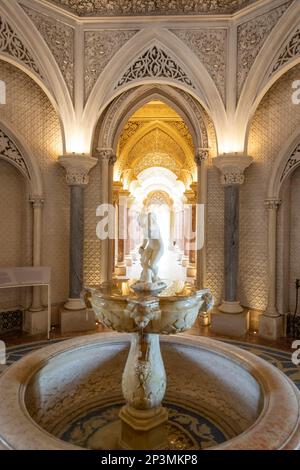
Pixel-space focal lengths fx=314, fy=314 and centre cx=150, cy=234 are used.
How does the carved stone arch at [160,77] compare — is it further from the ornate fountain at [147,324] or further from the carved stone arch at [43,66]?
the ornate fountain at [147,324]

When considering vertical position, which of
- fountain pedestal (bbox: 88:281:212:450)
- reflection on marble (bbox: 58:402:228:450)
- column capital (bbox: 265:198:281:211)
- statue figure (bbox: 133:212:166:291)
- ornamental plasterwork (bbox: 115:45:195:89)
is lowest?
reflection on marble (bbox: 58:402:228:450)

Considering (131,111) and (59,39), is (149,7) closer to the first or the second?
(59,39)

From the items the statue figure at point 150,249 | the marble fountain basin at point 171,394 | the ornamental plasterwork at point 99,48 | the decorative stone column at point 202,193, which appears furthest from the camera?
the decorative stone column at point 202,193

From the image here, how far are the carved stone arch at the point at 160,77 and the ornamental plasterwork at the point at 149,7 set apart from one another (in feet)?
1.26

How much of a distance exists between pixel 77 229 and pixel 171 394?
3.76 metres

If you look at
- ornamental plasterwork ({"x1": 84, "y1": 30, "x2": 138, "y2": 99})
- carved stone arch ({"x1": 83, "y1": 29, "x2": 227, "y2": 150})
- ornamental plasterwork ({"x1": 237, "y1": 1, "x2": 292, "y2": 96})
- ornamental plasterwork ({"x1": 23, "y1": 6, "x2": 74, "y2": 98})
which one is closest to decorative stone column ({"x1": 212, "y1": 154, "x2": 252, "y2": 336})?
carved stone arch ({"x1": 83, "y1": 29, "x2": 227, "y2": 150})

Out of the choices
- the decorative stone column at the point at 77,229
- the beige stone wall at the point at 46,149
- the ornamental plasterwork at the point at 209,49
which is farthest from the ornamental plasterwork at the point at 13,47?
the ornamental plasterwork at the point at 209,49

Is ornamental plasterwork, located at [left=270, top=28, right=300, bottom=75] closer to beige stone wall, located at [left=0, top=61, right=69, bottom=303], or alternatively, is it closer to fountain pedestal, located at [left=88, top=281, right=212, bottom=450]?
beige stone wall, located at [left=0, top=61, right=69, bottom=303]

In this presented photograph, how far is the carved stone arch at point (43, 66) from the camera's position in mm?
5473

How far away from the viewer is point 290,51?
5430 millimetres

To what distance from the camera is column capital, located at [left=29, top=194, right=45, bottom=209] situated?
623 cm

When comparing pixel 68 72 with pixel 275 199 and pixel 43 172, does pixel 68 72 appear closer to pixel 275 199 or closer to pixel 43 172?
pixel 43 172

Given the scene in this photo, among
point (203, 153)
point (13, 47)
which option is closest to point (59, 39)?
point (13, 47)

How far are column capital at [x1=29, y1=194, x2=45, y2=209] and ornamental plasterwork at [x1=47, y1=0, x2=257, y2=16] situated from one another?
359cm
